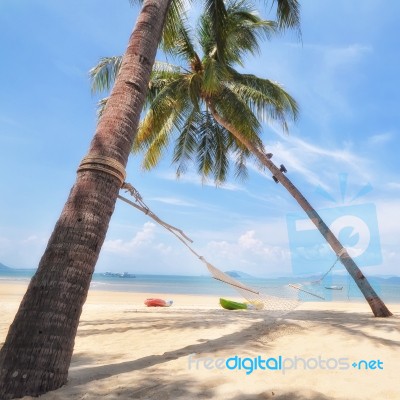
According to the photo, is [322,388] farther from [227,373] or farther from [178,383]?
[178,383]

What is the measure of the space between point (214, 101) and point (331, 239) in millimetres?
4303

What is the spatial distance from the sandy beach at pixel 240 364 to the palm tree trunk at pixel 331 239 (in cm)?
160

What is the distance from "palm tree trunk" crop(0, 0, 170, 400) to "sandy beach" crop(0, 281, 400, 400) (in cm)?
15

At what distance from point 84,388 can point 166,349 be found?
1.31m

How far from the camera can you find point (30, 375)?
1707 millimetres

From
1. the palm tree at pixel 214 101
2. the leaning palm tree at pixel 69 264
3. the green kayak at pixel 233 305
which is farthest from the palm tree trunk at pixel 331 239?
the leaning palm tree at pixel 69 264

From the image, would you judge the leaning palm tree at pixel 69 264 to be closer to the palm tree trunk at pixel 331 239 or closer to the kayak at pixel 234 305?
the palm tree trunk at pixel 331 239

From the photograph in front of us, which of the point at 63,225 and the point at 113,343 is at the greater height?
the point at 63,225

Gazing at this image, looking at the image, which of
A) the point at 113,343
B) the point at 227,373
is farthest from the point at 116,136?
the point at 113,343

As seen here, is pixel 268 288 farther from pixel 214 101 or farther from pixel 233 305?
pixel 214 101

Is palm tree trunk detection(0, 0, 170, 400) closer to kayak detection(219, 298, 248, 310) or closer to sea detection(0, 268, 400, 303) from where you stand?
sea detection(0, 268, 400, 303)

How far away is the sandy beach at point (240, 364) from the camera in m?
1.87

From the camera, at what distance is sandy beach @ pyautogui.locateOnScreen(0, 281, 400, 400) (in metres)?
1.87

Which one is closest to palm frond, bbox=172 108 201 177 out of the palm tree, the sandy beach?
the palm tree
